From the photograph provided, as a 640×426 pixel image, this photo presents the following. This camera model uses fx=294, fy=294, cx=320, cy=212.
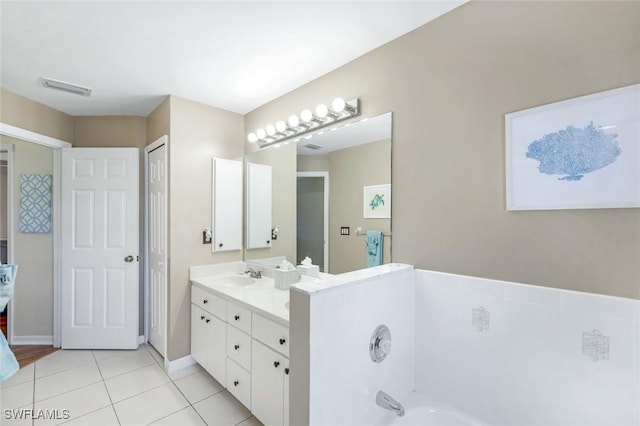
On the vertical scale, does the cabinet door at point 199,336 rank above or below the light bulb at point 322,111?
below

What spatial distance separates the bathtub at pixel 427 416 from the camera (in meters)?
1.42

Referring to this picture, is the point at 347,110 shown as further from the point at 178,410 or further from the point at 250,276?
the point at 178,410

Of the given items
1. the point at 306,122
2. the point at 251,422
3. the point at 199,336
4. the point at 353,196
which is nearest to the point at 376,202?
the point at 353,196

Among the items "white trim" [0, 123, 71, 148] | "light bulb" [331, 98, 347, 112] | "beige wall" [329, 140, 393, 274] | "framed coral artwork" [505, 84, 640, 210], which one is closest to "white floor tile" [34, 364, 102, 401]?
"white trim" [0, 123, 71, 148]

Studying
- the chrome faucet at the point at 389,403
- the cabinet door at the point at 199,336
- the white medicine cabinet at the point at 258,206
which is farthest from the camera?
the white medicine cabinet at the point at 258,206

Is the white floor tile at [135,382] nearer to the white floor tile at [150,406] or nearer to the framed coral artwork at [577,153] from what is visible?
the white floor tile at [150,406]

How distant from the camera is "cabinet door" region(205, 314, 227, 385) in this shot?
212 cm

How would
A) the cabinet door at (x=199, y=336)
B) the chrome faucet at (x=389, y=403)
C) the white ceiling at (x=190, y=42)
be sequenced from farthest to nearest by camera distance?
the cabinet door at (x=199, y=336) → the white ceiling at (x=190, y=42) → the chrome faucet at (x=389, y=403)

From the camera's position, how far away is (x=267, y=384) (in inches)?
67.2

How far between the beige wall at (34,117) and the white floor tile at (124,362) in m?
2.19

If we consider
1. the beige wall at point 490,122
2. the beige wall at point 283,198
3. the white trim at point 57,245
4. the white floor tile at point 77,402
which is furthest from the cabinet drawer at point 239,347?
the white trim at point 57,245

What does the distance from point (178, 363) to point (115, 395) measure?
0.47 meters

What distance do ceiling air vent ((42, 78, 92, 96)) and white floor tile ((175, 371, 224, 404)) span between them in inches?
97.7

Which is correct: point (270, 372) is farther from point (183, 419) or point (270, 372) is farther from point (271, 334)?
point (183, 419)
